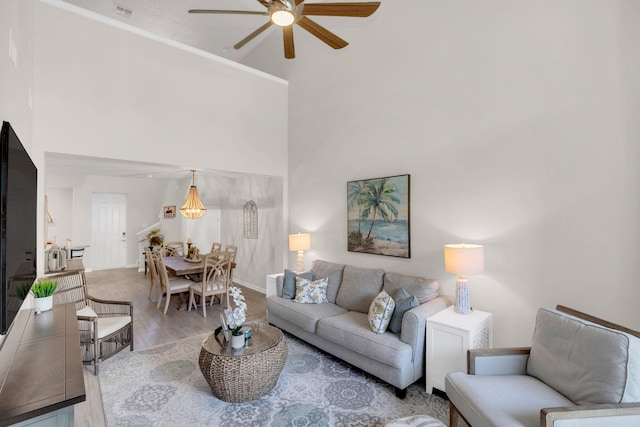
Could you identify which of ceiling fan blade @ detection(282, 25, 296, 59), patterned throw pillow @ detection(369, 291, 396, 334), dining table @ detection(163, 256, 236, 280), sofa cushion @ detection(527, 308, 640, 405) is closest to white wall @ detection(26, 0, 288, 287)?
dining table @ detection(163, 256, 236, 280)

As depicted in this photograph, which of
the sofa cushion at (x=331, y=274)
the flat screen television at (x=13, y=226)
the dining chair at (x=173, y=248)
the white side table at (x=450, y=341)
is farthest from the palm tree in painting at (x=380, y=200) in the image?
the dining chair at (x=173, y=248)

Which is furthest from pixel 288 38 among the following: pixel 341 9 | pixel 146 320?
pixel 146 320

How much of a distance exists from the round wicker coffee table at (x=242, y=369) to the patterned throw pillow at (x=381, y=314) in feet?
2.86

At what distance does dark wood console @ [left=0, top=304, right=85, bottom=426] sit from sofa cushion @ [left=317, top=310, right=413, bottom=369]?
211 cm

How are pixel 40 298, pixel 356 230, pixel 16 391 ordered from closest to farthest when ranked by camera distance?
pixel 16 391 < pixel 40 298 < pixel 356 230

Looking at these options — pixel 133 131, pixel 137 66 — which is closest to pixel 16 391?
pixel 133 131

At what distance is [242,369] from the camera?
2543mm

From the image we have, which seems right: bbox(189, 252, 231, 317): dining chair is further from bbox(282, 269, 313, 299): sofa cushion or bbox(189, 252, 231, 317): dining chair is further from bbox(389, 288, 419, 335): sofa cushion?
bbox(389, 288, 419, 335): sofa cushion

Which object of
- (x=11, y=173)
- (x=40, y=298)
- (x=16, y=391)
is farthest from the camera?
(x=40, y=298)

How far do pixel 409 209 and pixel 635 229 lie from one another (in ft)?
6.20

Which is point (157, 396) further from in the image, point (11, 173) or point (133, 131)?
point (133, 131)

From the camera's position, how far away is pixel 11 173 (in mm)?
1531

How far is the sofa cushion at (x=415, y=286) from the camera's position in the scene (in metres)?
3.22

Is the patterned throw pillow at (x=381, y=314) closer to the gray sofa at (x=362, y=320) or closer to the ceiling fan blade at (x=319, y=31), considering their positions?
A: the gray sofa at (x=362, y=320)
